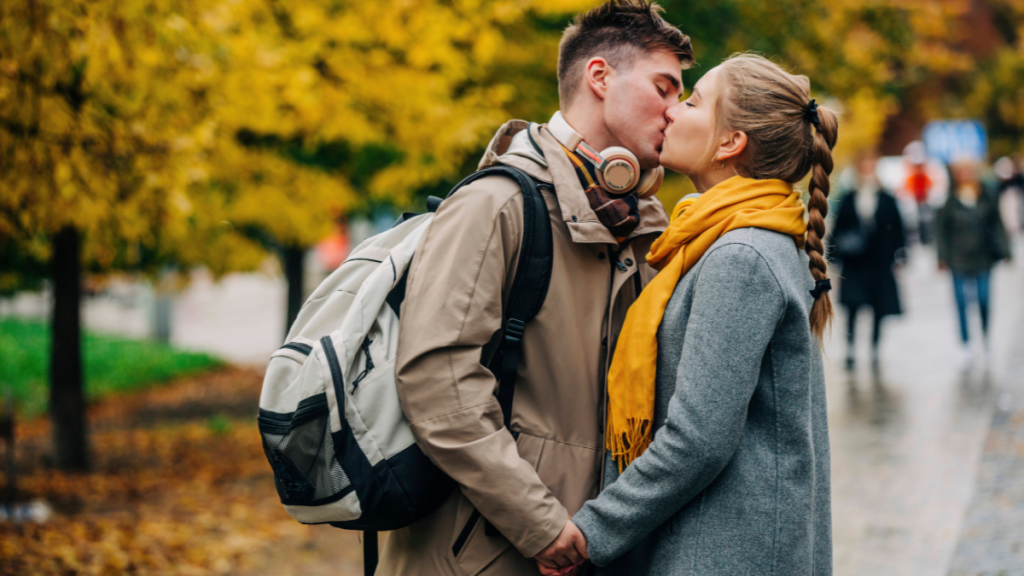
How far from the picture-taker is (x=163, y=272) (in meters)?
10.5

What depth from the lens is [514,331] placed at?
1.92 meters

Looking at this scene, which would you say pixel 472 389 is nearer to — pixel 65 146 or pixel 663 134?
pixel 663 134

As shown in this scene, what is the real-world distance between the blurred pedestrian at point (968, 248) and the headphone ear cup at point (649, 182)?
27.0 feet

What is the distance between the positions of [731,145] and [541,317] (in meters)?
0.56

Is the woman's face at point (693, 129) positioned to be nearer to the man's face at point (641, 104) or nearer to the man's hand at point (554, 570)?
the man's face at point (641, 104)

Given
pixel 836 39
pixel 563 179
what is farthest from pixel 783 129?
pixel 836 39

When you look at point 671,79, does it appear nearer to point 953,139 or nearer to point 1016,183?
point 953,139

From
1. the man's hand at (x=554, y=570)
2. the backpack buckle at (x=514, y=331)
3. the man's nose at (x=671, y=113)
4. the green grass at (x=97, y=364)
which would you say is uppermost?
the man's nose at (x=671, y=113)

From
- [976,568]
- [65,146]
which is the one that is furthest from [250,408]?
[976,568]

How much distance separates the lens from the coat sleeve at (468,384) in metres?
1.82

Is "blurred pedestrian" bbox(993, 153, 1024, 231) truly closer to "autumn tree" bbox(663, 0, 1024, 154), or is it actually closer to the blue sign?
the blue sign

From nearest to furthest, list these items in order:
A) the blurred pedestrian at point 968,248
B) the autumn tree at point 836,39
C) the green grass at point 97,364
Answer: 1. the autumn tree at point 836,39
2. the blurred pedestrian at point 968,248
3. the green grass at point 97,364

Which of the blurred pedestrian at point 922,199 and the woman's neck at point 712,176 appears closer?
the woman's neck at point 712,176

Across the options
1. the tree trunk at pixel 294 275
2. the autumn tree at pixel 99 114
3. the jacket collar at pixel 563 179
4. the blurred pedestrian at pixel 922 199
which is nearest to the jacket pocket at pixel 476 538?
the jacket collar at pixel 563 179
